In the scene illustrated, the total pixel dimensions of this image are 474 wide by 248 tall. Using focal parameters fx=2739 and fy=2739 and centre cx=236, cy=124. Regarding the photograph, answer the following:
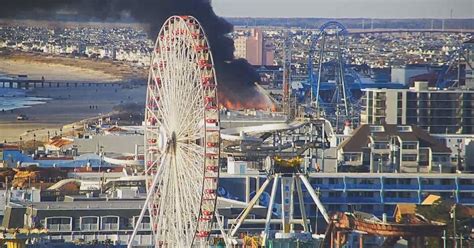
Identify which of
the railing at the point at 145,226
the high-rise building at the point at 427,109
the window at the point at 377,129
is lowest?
the railing at the point at 145,226

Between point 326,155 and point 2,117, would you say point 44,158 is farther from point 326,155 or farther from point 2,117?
point 2,117

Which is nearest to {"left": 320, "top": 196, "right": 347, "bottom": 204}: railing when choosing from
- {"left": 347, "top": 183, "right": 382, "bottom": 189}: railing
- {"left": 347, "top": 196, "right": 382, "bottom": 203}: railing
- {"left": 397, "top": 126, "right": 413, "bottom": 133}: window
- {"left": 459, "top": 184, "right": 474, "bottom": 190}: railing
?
{"left": 347, "top": 196, "right": 382, "bottom": 203}: railing

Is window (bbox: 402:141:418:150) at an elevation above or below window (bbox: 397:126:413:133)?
below

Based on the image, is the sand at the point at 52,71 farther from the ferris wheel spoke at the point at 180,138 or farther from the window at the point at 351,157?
→ the ferris wheel spoke at the point at 180,138

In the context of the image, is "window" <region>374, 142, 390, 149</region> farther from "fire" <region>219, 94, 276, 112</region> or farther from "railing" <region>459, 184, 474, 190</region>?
"fire" <region>219, 94, 276, 112</region>

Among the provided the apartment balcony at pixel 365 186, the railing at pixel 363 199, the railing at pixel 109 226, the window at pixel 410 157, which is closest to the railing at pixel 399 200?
the railing at pixel 363 199

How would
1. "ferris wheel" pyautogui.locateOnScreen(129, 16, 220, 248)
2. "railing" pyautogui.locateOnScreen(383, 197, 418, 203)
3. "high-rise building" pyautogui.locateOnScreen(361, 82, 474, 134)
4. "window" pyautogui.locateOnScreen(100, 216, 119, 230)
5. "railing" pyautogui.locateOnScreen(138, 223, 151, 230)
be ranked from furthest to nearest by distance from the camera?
"high-rise building" pyautogui.locateOnScreen(361, 82, 474, 134) < "railing" pyautogui.locateOnScreen(383, 197, 418, 203) < "window" pyautogui.locateOnScreen(100, 216, 119, 230) < "railing" pyautogui.locateOnScreen(138, 223, 151, 230) < "ferris wheel" pyautogui.locateOnScreen(129, 16, 220, 248)

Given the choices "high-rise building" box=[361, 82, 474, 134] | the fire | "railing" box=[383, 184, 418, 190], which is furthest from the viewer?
the fire
